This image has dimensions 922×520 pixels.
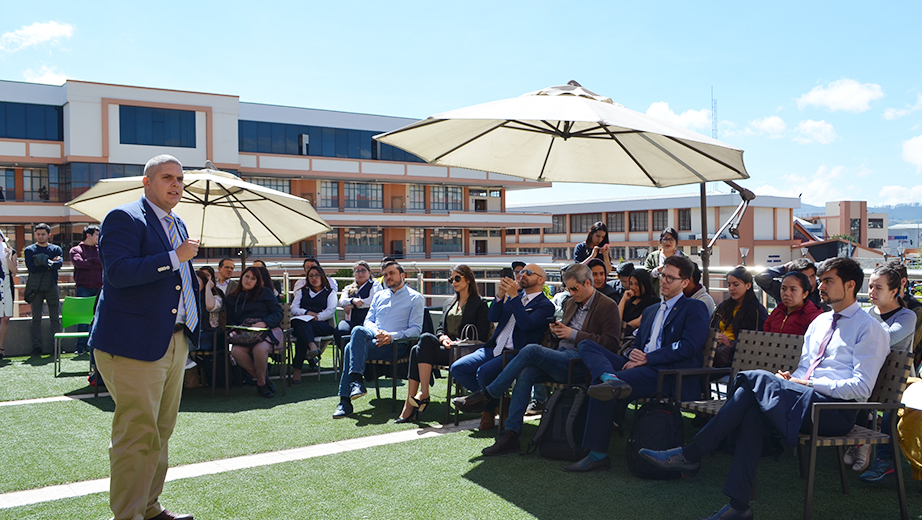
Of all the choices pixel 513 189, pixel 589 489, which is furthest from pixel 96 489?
pixel 513 189

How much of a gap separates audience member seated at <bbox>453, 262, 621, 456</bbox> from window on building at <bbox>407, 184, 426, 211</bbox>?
47384 mm

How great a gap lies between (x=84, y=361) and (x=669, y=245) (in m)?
7.87

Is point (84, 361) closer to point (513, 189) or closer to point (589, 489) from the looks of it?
point (589, 489)

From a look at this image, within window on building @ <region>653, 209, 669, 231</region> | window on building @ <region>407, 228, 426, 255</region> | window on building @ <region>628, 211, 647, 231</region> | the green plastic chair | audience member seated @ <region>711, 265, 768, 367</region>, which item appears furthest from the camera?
window on building @ <region>628, 211, 647, 231</region>

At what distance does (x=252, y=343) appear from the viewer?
7559 mm

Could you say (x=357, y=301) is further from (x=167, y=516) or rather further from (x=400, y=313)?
(x=167, y=516)

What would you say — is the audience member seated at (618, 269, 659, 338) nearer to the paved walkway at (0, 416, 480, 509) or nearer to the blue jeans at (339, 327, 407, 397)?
the paved walkway at (0, 416, 480, 509)

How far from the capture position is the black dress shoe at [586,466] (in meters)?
4.71

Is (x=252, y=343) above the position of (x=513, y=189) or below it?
below

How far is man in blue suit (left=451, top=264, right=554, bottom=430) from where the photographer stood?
19.0 feet

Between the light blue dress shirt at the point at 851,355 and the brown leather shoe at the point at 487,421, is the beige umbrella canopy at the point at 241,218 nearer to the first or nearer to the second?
the brown leather shoe at the point at 487,421

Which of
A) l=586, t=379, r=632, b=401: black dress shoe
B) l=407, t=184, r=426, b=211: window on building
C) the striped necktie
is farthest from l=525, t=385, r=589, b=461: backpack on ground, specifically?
l=407, t=184, r=426, b=211: window on building

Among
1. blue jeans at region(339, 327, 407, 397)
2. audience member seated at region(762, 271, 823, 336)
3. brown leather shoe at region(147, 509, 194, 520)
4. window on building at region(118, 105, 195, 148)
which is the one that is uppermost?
window on building at region(118, 105, 195, 148)

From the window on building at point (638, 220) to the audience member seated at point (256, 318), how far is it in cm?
6433
